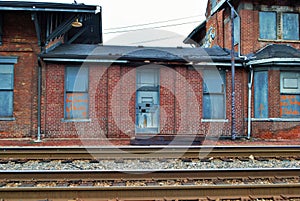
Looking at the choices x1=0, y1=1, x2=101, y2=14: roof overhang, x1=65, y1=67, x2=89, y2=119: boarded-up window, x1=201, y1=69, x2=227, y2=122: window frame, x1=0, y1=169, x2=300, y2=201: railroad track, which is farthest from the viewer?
x1=201, y1=69, x2=227, y2=122: window frame

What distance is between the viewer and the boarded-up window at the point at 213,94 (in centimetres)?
1341

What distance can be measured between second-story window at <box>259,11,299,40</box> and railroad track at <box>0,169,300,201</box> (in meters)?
9.95

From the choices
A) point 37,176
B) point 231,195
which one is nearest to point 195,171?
point 231,195

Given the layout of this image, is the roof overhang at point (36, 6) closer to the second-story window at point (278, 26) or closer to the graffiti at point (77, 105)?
the graffiti at point (77, 105)

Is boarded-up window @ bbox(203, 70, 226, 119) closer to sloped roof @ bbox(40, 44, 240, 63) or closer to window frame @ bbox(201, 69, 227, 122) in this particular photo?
window frame @ bbox(201, 69, 227, 122)

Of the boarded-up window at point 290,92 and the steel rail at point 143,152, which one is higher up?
the boarded-up window at point 290,92

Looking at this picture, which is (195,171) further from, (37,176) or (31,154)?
(31,154)

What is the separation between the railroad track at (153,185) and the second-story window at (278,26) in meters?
9.95

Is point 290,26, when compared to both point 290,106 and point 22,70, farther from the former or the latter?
point 22,70

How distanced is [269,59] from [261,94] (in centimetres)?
162

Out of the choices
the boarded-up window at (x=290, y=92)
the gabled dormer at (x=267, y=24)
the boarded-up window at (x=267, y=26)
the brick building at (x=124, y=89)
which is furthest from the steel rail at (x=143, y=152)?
the boarded-up window at (x=267, y=26)

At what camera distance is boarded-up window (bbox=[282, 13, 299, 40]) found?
14.6 m

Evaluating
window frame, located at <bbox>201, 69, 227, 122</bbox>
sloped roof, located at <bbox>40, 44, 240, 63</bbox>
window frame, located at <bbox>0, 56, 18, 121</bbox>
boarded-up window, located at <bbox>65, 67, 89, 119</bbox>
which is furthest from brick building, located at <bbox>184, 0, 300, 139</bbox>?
→ window frame, located at <bbox>0, 56, 18, 121</bbox>

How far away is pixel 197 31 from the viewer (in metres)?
22.8
